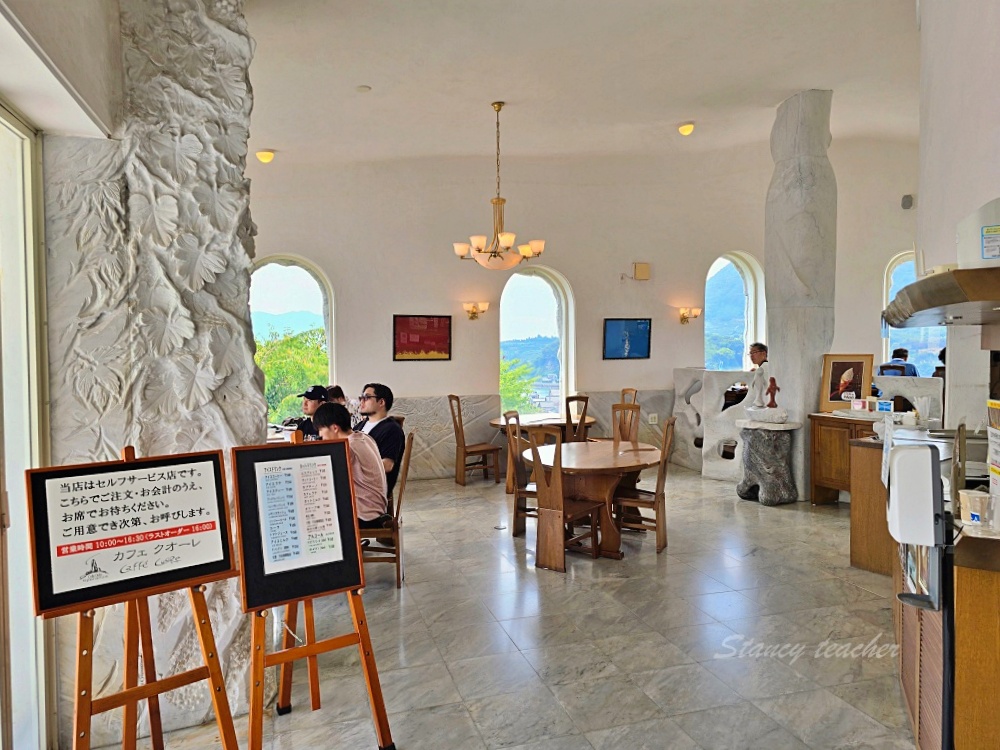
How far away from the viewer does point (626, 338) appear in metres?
9.02

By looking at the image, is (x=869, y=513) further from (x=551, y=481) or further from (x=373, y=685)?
(x=373, y=685)

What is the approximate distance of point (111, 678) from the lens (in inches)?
107

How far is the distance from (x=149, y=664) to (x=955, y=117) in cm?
404

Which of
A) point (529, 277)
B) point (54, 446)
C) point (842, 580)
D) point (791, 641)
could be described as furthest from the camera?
point (529, 277)

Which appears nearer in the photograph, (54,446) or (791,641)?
(54,446)

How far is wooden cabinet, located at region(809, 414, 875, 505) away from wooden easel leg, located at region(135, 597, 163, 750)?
5619 mm

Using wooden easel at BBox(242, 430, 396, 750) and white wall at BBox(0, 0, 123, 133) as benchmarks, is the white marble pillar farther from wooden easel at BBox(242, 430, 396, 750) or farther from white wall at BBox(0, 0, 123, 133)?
white wall at BBox(0, 0, 123, 133)

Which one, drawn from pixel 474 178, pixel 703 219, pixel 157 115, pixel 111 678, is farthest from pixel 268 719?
pixel 703 219

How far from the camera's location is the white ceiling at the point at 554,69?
4.46 m

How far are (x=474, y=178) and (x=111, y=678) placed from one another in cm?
665

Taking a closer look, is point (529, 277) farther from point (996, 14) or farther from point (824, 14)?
point (996, 14)

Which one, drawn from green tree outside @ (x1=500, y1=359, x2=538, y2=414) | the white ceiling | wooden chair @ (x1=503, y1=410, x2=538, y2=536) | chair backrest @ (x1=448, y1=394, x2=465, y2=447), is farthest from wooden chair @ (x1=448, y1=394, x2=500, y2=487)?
the white ceiling

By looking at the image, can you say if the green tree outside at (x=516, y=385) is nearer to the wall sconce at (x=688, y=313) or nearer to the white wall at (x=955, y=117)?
the wall sconce at (x=688, y=313)

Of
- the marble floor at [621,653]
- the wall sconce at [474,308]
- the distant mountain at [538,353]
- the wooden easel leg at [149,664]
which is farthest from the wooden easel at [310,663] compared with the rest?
the distant mountain at [538,353]
